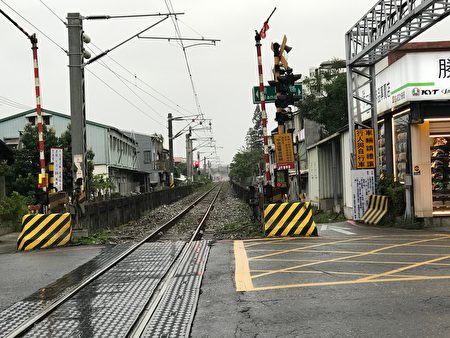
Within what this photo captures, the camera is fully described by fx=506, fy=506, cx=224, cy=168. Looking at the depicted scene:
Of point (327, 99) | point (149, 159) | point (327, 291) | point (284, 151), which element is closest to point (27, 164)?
point (327, 99)

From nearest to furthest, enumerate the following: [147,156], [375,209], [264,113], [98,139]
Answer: [264,113]
[375,209]
[98,139]
[147,156]

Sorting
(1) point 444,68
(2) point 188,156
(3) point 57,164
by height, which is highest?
(2) point 188,156

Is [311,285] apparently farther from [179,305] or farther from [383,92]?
[383,92]

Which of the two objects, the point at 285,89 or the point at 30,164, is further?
the point at 30,164

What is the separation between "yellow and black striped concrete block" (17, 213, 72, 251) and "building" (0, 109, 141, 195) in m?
22.9

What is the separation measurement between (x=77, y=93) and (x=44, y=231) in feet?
18.7

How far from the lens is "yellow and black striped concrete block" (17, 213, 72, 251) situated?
12.3 meters

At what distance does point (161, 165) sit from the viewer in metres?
75.3

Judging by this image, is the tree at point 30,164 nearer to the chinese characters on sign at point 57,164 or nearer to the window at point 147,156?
the chinese characters on sign at point 57,164

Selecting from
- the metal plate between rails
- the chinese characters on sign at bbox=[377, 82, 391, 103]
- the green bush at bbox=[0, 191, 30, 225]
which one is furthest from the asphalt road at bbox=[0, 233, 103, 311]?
the chinese characters on sign at bbox=[377, 82, 391, 103]

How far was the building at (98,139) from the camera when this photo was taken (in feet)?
133

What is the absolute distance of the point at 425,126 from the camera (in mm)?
15422

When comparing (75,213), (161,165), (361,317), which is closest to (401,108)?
(75,213)

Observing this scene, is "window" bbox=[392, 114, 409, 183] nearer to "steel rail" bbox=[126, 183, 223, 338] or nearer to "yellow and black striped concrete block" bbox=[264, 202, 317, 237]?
"yellow and black striped concrete block" bbox=[264, 202, 317, 237]
